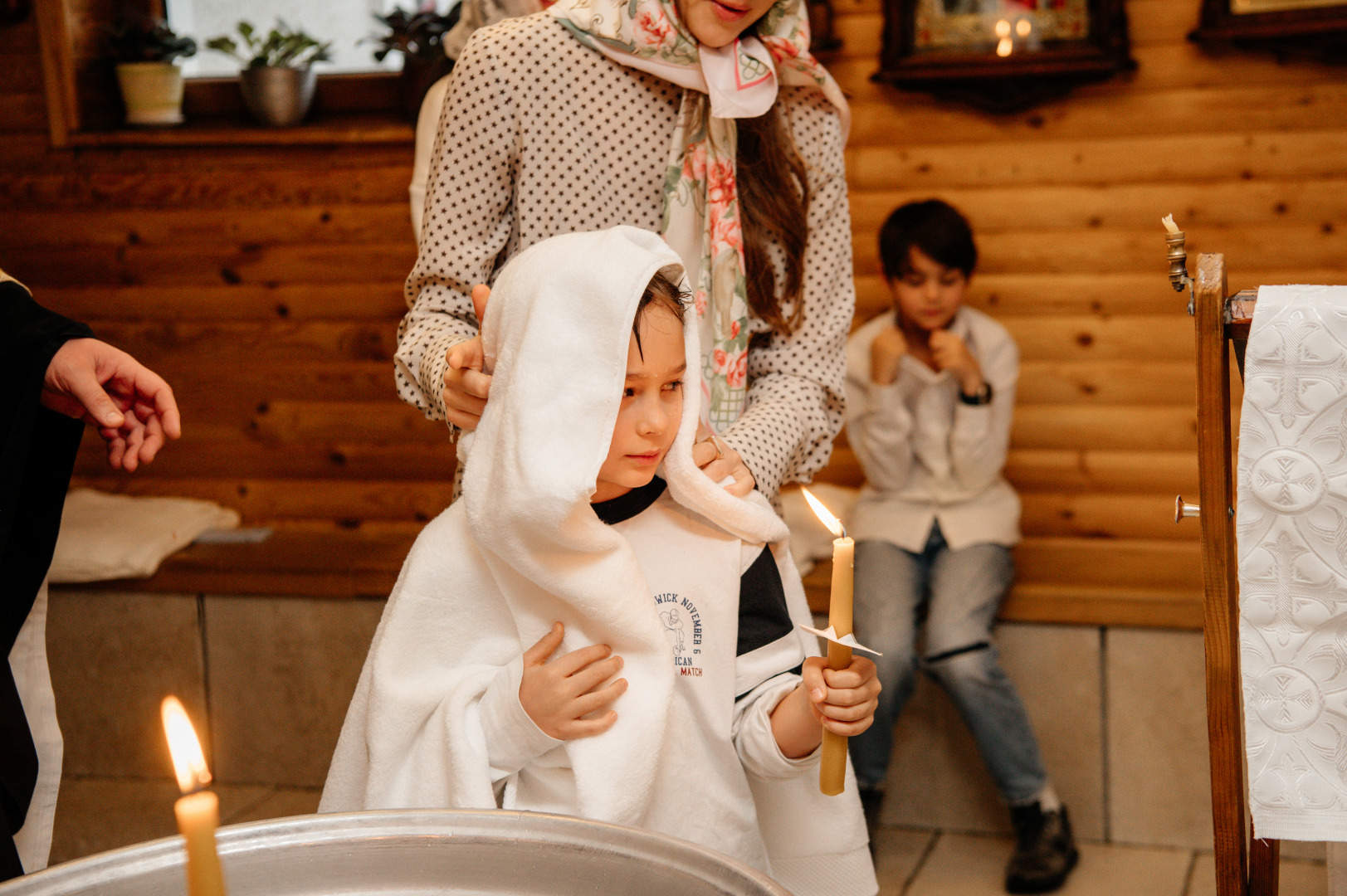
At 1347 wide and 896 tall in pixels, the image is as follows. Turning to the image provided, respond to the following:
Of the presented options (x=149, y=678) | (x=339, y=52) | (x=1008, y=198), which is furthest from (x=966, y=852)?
(x=339, y=52)

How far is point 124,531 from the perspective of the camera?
9.55 feet

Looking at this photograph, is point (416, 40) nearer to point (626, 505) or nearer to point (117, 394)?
point (117, 394)

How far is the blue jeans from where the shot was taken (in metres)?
2.30

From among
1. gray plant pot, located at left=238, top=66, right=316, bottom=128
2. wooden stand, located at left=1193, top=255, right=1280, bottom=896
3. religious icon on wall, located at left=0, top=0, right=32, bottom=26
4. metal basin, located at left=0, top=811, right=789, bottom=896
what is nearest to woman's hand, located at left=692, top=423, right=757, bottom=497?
wooden stand, located at left=1193, top=255, right=1280, bottom=896

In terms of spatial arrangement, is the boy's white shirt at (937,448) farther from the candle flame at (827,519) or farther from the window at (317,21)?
the candle flame at (827,519)

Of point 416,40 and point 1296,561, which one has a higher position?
point 416,40

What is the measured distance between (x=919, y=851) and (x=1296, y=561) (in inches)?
64.4

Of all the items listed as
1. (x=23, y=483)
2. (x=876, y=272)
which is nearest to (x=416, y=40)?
(x=876, y=272)

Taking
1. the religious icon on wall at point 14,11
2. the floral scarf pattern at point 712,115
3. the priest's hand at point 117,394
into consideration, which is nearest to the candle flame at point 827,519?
the floral scarf pattern at point 712,115

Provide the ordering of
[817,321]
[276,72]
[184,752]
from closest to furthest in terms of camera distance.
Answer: [184,752], [817,321], [276,72]

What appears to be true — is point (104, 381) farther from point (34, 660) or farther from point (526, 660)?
point (526, 660)

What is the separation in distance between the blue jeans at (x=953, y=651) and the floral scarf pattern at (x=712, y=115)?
106cm

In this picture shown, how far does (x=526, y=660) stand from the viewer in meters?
1.07

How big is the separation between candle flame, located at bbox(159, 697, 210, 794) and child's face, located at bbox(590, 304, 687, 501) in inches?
21.9
